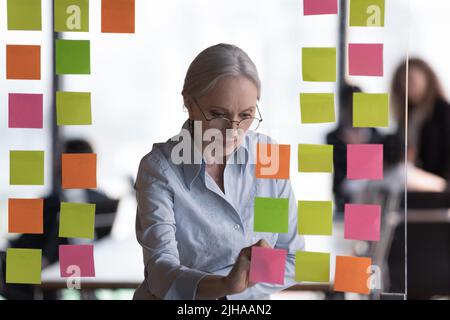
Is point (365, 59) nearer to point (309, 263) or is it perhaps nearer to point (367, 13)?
point (367, 13)

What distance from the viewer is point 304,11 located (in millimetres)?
1483

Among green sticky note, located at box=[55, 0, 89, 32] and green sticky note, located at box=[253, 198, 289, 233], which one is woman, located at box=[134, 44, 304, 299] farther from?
green sticky note, located at box=[55, 0, 89, 32]

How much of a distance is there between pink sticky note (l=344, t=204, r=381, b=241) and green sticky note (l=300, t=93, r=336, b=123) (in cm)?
21

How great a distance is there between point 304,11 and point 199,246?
578 mm

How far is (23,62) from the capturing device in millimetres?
1525

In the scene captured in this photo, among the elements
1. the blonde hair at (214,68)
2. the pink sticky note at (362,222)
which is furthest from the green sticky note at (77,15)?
the pink sticky note at (362,222)

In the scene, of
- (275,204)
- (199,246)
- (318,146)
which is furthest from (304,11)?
(199,246)

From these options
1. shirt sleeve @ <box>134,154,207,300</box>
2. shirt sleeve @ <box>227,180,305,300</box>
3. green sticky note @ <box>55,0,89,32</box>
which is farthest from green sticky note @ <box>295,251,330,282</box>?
green sticky note @ <box>55,0,89,32</box>

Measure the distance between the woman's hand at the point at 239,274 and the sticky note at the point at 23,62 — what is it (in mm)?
622

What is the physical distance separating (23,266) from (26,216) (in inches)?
4.7

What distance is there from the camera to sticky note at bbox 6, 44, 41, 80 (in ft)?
4.99

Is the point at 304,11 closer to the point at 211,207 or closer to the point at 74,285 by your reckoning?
the point at 211,207

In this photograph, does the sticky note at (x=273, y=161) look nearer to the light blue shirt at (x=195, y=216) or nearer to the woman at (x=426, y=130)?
the light blue shirt at (x=195, y=216)
